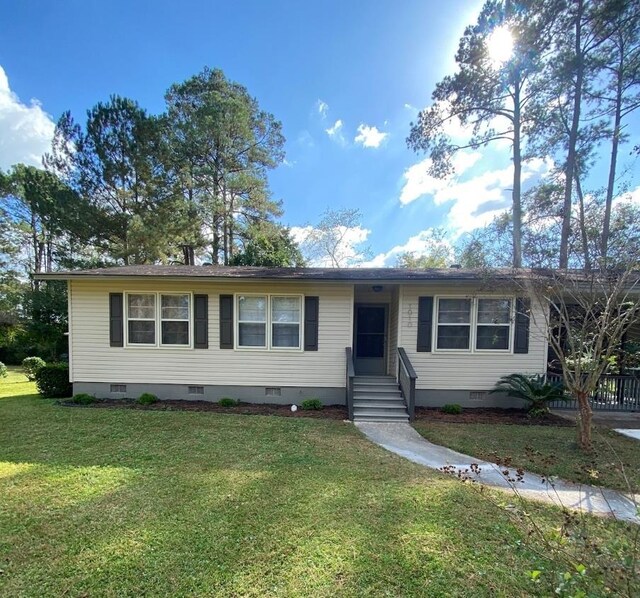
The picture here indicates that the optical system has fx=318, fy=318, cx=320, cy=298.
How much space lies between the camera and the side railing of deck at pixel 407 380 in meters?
6.60

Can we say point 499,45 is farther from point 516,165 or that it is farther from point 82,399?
point 82,399

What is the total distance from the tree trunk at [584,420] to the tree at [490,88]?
31.7ft

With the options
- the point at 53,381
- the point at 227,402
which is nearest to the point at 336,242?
the point at 227,402

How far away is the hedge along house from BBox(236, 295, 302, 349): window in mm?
24

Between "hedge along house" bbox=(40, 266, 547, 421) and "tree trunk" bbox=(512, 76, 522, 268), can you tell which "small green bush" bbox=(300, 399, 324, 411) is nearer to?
"hedge along house" bbox=(40, 266, 547, 421)

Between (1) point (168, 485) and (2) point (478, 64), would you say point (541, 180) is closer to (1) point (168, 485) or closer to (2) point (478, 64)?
(2) point (478, 64)

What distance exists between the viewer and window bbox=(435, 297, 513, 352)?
754cm

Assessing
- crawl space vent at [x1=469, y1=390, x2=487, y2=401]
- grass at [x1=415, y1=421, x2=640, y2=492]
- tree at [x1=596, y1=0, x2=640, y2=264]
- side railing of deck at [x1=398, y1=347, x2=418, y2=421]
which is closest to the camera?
grass at [x1=415, y1=421, x2=640, y2=492]

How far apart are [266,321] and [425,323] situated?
3.82 m

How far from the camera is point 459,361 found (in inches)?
299

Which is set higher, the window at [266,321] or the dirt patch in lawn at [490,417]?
the window at [266,321]

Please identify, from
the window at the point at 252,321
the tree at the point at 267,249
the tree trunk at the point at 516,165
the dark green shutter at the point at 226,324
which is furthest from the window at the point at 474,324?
the tree at the point at 267,249

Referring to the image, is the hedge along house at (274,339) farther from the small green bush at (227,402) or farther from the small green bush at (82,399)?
the small green bush at (82,399)

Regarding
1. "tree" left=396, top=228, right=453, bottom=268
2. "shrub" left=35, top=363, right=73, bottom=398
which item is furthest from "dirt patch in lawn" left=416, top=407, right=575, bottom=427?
"tree" left=396, top=228, right=453, bottom=268
